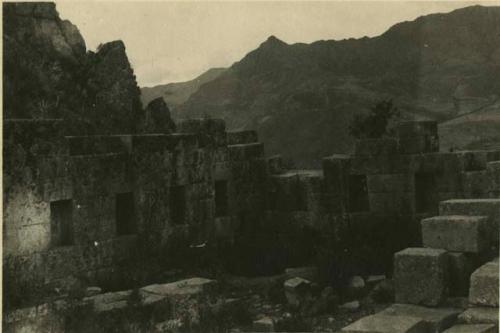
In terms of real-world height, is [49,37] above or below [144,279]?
above

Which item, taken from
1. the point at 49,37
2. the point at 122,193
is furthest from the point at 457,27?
the point at 122,193

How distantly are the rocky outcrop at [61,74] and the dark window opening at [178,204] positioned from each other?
21.1m

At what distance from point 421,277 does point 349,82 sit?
36.2m

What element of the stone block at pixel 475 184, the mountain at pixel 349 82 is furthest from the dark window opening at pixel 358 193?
the mountain at pixel 349 82

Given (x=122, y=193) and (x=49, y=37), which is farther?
(x=49, y=37)

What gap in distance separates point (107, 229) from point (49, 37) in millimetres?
30481

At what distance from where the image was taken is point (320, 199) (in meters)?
13.7

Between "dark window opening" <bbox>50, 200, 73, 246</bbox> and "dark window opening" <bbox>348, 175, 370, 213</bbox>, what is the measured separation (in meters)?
5.94

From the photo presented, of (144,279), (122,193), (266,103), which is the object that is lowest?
(144,279)

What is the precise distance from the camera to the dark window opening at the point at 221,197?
14359 mm

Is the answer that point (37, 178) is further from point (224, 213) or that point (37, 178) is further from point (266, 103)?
point (266, 103)

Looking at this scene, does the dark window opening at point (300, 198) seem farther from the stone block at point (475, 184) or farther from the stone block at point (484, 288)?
the stone block at point (484, 288)

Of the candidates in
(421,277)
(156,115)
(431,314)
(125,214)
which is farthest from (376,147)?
(156,115)

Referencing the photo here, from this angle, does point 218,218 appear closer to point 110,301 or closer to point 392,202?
point 392,202
